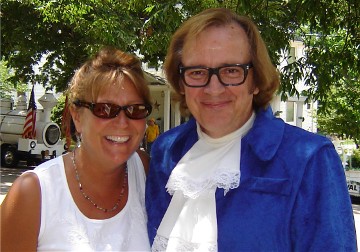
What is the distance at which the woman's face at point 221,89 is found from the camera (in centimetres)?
209

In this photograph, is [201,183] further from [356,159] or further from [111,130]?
[356,159]

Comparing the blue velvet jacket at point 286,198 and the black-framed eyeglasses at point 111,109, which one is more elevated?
the black-framed eyeglasses at point 111,109

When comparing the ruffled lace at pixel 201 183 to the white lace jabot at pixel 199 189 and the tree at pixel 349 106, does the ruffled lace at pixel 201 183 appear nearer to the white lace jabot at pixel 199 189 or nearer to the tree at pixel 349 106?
the white lace jabot at pixel 199 189

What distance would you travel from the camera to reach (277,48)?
407cm

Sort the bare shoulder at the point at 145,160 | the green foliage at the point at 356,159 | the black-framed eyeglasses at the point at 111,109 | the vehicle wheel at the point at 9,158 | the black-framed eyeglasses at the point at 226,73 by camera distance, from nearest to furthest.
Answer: the black-framed eyeglasses at the point at 226,73, the black-framed eyeglasses at the point at 111,109, the bare shoulder at the point at 145,160, the green foliage at the point at 356,159, the vehicle wheel at the point at 9,158

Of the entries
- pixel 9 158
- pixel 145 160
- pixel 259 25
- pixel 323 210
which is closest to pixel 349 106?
pixel 259 25

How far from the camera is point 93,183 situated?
2330mm

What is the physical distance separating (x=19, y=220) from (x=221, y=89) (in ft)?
3.32

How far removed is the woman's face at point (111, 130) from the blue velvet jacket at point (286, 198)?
0.53m

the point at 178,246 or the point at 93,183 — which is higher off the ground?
the point at 93,183

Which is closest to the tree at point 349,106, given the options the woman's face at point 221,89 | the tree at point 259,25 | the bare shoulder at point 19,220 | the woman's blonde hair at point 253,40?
the tree at point 259,25

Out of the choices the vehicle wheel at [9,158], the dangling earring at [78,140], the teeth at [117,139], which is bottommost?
the vehicle wheel at [9,158]

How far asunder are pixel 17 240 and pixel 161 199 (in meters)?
0.65

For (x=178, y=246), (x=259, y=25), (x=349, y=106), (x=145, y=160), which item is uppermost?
(x=259, y=25)
